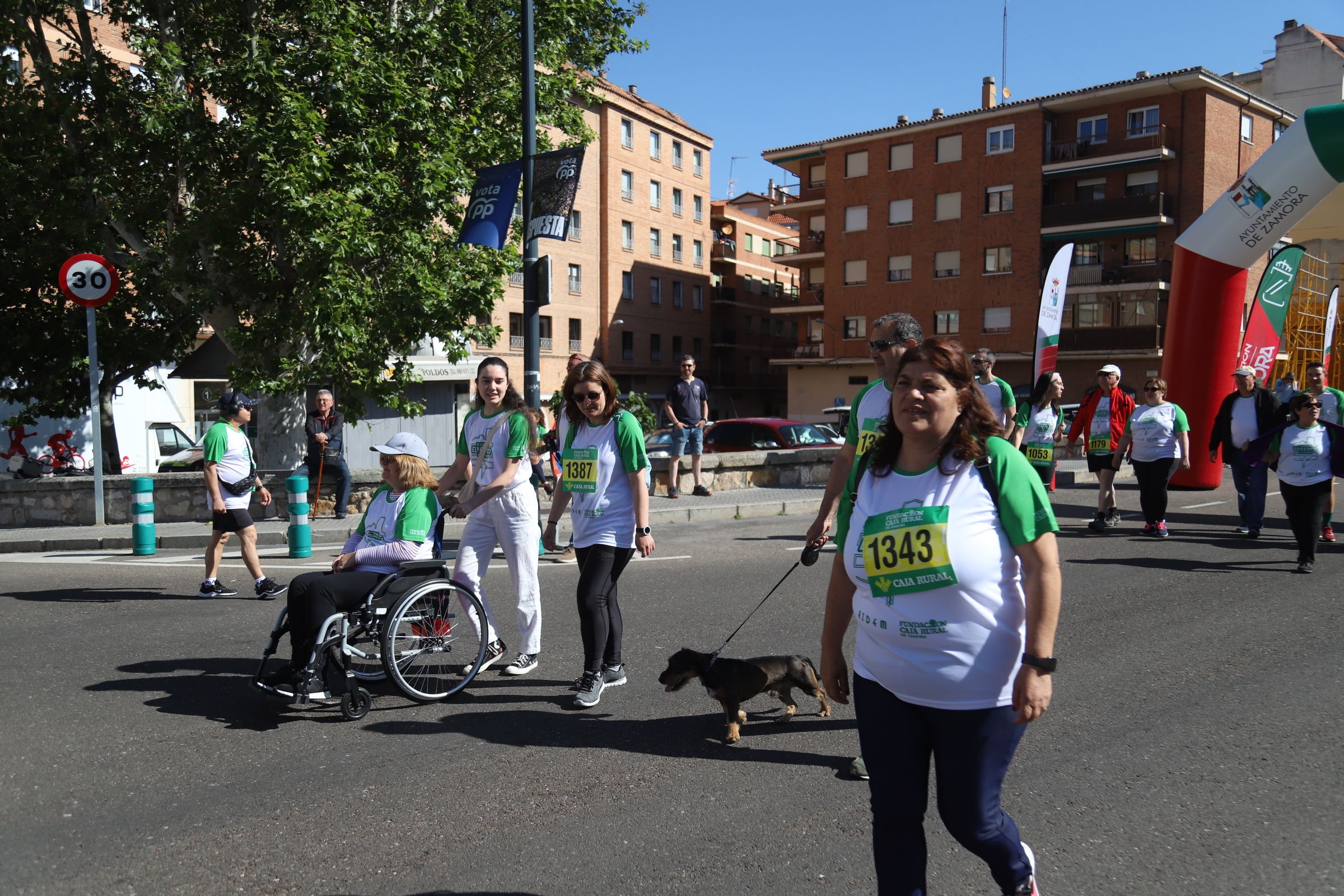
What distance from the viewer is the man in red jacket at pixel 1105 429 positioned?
1201cm

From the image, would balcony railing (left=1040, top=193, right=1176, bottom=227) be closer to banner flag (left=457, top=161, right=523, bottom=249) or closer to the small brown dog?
banner flag (left=457, top=161, right=523, bottom=249)

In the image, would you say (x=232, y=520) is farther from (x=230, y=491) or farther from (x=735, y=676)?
(x=735, y=676)

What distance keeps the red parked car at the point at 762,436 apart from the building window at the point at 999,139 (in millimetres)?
32479

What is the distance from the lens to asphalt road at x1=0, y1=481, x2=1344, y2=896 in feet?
11.2

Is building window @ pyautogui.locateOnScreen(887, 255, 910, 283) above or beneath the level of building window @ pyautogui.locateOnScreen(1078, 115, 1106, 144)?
beneath

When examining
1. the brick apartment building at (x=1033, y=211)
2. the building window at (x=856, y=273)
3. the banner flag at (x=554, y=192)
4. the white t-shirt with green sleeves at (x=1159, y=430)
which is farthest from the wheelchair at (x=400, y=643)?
the building window at (x=856, y=273)

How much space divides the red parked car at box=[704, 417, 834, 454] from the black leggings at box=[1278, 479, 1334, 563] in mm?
10334

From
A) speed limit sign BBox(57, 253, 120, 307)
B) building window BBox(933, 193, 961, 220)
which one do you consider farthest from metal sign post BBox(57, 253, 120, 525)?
building window BBox(933, 193, 961, 220)

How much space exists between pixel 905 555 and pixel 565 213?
379 inches

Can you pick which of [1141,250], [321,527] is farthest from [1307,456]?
[1141,250]

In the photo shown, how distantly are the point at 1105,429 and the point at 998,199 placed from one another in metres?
38.6

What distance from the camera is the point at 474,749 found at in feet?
15.3

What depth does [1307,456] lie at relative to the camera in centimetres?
903

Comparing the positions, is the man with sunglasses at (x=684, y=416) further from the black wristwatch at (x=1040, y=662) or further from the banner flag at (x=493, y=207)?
the black wristwatch at (x=1040, y=662)
